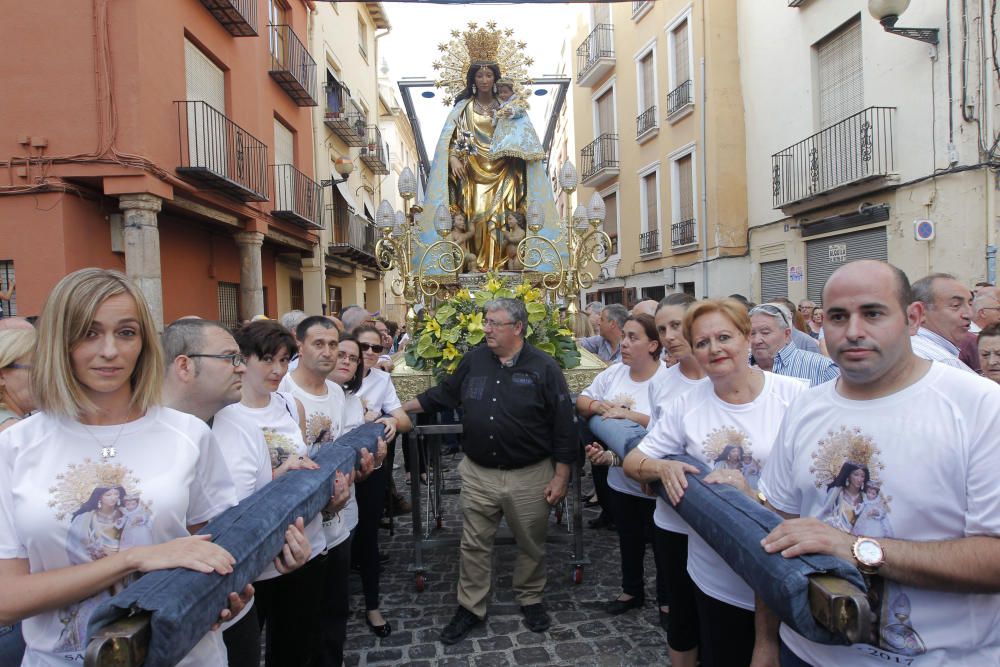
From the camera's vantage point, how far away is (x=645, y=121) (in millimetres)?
18141

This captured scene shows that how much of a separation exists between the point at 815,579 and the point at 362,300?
2292 centimetres

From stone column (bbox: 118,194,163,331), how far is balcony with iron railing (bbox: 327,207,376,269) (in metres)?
8.82

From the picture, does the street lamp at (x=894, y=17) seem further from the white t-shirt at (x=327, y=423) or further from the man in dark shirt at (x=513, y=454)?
the white t-shirt at (x=327, y=423)

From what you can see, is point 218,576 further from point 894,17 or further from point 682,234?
point 682,234

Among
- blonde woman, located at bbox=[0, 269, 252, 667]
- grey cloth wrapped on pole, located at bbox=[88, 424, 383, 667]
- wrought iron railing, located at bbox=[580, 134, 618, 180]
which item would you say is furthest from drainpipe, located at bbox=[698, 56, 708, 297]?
blonde woman, located at bbox=[0, 269, 252, 667]

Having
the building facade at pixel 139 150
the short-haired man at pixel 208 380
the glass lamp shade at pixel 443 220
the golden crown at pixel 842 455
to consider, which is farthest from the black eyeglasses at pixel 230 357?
the building facade at pixel 139 150

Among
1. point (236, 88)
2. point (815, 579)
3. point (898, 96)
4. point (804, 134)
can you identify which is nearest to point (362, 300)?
point (236, 88)

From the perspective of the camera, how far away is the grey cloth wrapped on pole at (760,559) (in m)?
1.37

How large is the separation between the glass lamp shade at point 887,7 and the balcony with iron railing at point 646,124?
9.18 m

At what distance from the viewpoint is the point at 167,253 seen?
10.9 metres

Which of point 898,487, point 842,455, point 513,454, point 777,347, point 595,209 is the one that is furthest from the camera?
point 595,209

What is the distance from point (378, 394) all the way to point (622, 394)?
1617mm

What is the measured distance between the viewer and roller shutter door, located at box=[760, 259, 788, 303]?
539 inches

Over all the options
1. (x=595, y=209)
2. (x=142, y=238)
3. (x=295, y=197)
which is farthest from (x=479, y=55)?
(x=295, y=197)
